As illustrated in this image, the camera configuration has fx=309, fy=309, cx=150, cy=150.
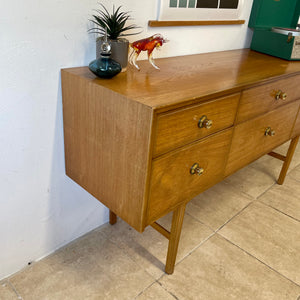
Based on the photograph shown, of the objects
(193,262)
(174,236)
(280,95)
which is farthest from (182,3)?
(193,262)

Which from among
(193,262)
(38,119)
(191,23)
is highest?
(191,23)

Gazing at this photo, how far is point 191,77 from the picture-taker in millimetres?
1283

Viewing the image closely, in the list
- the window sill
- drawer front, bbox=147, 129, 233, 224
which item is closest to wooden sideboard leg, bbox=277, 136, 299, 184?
the window sill

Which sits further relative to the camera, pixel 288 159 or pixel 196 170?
pixel 288 159

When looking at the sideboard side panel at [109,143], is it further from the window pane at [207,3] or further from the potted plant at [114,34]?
the window pane at [207,3]

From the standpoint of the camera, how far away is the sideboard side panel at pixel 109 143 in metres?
0.99

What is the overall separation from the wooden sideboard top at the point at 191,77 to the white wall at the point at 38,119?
117mm

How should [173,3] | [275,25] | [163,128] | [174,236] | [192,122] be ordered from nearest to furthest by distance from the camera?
[163,128] → [192,122] → [174,236] → [173,3] → [275,25]

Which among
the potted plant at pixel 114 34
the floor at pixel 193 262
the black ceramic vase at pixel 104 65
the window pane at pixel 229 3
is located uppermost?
the window pane at pixel 229 3

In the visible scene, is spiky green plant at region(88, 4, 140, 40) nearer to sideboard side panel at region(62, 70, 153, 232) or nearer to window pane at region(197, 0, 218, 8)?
sideboard side panel at region(62, 70, 153, 232)

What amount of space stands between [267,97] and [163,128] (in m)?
0.73

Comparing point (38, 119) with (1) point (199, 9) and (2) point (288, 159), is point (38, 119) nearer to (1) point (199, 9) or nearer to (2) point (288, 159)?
(1) point (199, 9)

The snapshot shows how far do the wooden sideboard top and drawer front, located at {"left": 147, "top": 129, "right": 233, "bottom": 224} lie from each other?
20 cm

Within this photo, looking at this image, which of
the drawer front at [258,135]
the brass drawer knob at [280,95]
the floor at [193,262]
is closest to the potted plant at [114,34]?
the drawer front at [258,135]
